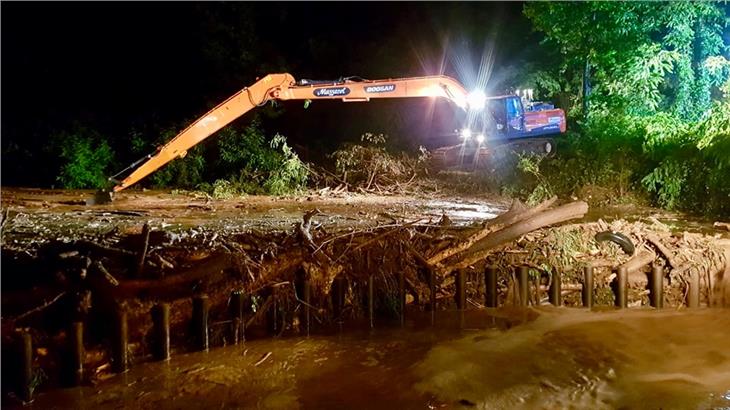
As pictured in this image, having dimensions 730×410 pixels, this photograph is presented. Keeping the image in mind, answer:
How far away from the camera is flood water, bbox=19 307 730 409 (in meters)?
6.41

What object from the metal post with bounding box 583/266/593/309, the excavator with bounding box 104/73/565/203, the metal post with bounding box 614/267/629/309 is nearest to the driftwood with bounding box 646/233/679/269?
the metal post with bounding box 614/267/629/309

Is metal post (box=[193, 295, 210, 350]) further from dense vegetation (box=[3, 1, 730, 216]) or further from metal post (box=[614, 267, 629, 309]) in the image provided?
dense vegetation (box=[3, 1, 730, 216])

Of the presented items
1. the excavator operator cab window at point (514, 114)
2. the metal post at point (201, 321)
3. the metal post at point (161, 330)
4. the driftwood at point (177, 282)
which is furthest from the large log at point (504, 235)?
the excavator operator cab window at point (514, 114)

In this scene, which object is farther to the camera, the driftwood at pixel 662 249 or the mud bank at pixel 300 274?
the driftwood at pixel 662 249

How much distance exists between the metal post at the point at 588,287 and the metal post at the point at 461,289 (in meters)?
1.91

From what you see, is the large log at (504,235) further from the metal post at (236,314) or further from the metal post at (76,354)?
the metal post at (76,354)

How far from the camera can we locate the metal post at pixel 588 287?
9.27 metres

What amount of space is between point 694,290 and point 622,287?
1.09 metres

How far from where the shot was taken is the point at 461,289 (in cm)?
922

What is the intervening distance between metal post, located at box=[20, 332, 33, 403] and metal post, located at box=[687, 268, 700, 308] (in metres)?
9.11

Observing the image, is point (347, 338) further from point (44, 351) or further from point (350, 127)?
point (350, 127)

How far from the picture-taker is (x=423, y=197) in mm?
16703

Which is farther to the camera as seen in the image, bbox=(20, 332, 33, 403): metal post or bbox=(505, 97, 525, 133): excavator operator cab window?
bbox=(505, 97, 525, 133): excavator operator cab window

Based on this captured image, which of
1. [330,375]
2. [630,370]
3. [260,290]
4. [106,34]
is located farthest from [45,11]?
[630,370]
